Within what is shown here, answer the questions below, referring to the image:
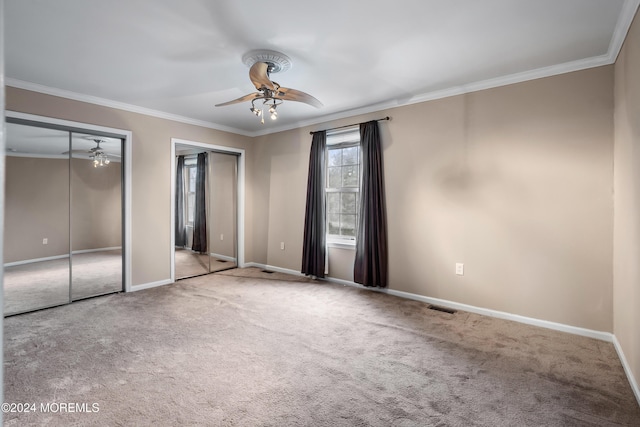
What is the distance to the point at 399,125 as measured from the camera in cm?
412

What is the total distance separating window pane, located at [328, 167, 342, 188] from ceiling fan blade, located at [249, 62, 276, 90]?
217cm

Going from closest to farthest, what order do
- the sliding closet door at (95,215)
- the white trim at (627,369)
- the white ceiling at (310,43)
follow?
the white trim at (627,369) < the white ceiling at (310,43) < the sliding closet door at (95,215)

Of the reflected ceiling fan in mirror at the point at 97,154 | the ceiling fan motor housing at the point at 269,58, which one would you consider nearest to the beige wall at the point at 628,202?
the ceiling fan motor housing at the point at 269,58

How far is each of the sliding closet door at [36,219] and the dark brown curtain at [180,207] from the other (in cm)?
145

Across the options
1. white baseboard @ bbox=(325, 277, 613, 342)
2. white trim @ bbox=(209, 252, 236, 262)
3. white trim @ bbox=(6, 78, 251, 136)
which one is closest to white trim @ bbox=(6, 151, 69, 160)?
white trim @ bbox=(6, 78, 251, 136)

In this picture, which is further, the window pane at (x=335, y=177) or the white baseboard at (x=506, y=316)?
the window pane at (x=335, y=177)

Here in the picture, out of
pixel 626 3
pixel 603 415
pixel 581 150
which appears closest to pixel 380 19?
pixel 626 3

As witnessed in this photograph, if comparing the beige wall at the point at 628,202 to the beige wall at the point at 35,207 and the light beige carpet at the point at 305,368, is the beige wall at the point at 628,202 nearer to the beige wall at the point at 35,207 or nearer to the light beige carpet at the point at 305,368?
the light beige carpet at the point at 305,368

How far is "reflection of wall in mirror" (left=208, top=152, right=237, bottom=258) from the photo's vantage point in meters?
5.43

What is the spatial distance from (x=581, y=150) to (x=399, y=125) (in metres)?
1.91

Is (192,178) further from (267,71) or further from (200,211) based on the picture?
(267,71)

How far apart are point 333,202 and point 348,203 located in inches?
10.6

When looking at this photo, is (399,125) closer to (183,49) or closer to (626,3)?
(626,3)

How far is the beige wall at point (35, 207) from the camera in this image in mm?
3486
